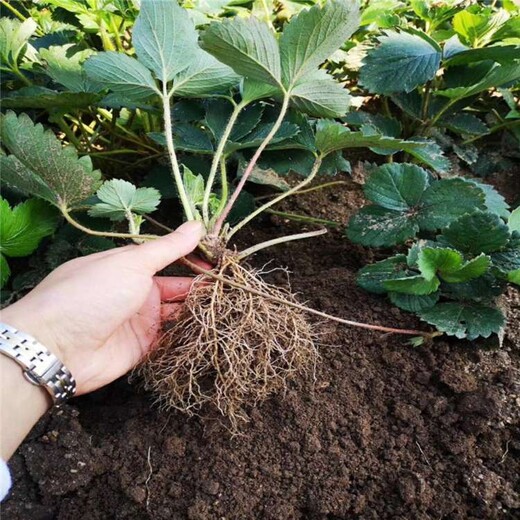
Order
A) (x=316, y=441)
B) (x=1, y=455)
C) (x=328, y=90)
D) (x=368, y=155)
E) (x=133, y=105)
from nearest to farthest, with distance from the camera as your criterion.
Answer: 1. (x=1, y=455)
2. (x=316, y=441)
3. (x=328, y=90)
4. (x=133, y=105)
5. (x=368, y=155)

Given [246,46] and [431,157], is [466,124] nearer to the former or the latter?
[431,157]

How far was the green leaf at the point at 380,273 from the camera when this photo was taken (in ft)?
3.22

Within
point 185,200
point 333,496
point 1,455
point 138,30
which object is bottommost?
point 333,496

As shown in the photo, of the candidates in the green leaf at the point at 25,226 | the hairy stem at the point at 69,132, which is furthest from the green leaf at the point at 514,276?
the hairy stem at the point at 69,132

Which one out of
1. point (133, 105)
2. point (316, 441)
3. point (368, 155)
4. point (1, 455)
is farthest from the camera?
point (368, 155)

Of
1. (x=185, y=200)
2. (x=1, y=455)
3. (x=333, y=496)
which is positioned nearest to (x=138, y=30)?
(x=185, y=200)

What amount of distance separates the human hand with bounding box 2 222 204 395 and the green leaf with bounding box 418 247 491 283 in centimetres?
35

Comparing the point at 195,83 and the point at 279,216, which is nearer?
the point at 195,83

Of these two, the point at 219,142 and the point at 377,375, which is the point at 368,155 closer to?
the point at 219,142

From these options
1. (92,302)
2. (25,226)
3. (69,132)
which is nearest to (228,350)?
(92,302)

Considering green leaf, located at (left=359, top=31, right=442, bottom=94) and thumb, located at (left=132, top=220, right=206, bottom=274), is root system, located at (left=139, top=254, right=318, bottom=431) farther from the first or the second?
green leaf, located at (left=359, top=31, right=442, bottom=94)

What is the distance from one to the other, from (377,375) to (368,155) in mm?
656

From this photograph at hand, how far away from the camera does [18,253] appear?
40.1 inches

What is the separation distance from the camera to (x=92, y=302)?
31.5 inches
